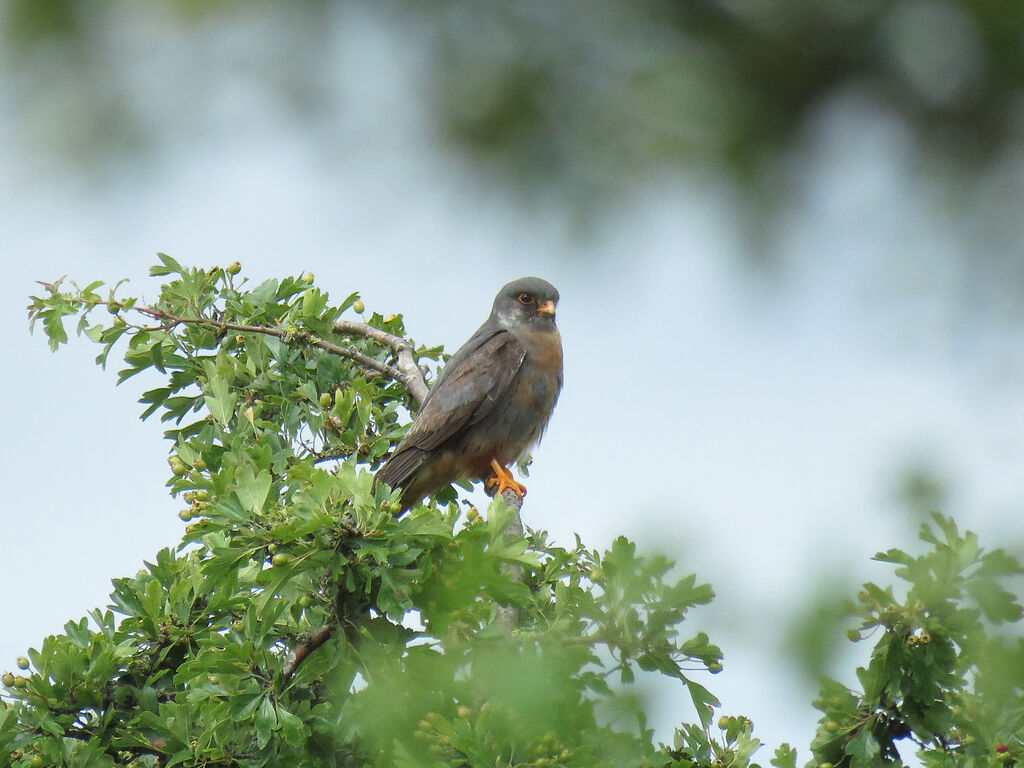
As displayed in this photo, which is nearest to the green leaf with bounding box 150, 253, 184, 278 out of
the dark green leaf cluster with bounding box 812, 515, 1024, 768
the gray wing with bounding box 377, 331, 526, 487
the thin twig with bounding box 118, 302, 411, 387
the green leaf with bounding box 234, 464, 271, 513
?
the thin twig with bounding box 118, 302, 411, 387

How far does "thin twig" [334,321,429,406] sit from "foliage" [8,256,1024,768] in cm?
53

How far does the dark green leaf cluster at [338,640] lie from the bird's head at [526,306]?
1.94 meters

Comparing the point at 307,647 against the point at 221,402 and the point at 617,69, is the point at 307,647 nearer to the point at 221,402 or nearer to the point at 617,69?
the point at 221,402

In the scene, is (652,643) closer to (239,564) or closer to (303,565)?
(303,565)

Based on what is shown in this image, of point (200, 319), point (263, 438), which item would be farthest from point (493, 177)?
point (200, 319)

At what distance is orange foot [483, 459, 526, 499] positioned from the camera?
21.3 feet

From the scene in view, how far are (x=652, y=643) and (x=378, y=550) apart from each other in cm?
91

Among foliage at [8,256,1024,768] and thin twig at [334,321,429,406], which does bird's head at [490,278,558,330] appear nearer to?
thin twig at [334,321,429,406]

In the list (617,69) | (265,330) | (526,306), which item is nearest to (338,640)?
(265,330)

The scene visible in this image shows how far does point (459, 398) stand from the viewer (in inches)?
248

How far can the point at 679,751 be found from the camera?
3.86 m

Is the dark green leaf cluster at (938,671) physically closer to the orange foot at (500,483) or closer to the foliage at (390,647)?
the foliage at (390,647)

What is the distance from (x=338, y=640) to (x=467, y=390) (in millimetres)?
2796

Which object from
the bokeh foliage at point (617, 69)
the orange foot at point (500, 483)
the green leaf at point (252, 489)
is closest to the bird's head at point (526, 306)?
the orange foot at point (500, 483)
